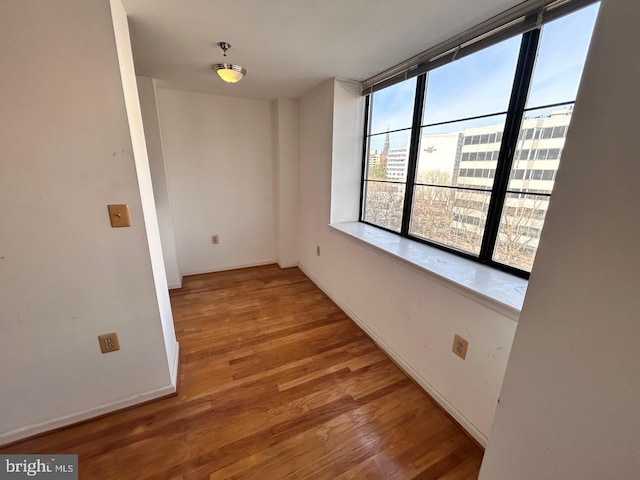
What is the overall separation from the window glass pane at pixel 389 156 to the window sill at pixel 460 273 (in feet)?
1.82

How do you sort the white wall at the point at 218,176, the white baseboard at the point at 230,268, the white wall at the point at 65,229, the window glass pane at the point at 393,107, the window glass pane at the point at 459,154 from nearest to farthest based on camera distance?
the white wall at the point at 65,229 → the window glass pane at the point at 459,154 → the window glass pane at the point at 393,107 → the white wall at the point at 218,176 → the white baseboard at the point at 230,268

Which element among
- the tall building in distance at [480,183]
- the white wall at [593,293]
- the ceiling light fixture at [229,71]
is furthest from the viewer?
the ceiling light fixture at [229,71]

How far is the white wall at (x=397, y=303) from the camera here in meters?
1.31

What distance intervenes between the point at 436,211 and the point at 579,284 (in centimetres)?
131

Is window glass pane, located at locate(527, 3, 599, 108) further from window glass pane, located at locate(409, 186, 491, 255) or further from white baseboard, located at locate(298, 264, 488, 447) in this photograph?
white baseboard, located at locate(298, 264, 488, 447)

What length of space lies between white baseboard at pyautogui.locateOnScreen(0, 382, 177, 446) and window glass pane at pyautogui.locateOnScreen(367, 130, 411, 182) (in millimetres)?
2252

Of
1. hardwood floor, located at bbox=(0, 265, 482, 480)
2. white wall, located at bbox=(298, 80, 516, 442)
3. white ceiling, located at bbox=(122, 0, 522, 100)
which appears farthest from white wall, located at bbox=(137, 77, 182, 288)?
white wall, located at bbox=(298, 80, 516, 442)

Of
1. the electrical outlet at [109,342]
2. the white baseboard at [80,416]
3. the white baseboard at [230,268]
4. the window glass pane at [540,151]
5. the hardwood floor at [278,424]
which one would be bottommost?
the hardwood floor at [278,424]

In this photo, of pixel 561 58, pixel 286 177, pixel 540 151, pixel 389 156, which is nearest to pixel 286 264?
pixel 286 177

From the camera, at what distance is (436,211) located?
6.21ft

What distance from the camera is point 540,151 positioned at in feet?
4.24

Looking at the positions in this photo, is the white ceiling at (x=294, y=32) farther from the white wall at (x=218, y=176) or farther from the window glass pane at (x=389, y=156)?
the white wall at (x=218, y=176)

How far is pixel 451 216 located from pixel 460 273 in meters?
0.49

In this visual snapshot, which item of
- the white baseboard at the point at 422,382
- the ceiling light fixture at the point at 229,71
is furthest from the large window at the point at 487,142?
the ceiling light fixture at the point at 229,71
